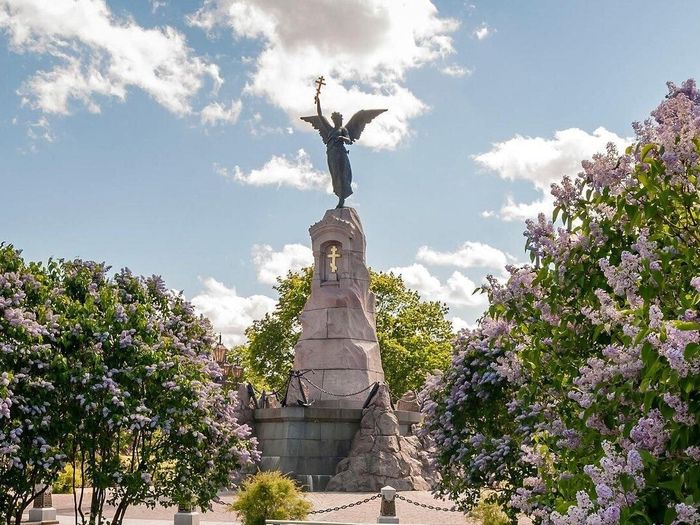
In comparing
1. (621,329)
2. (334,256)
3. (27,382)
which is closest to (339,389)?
(334,256)

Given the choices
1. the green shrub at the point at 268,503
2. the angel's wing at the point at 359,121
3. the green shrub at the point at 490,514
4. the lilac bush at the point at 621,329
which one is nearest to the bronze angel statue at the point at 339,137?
the angel's wing at the point at 359,121

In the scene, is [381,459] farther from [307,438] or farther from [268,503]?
[268,503]

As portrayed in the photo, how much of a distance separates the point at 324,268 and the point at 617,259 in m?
26.2

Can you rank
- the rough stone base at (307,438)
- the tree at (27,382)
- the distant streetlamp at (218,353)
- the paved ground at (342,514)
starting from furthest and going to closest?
the rough stone base at (307,438) < the paved ground at (342,514) < the distant streetlamp at (218,353) < the tree at (27,382)

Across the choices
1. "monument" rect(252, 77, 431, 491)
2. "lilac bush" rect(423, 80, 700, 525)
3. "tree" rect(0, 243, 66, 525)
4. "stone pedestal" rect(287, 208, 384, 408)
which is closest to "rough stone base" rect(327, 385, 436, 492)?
"monument" rect(252, 77, 431, 491)

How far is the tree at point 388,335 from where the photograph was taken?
52.0 metres

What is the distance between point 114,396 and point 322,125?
23.7 m

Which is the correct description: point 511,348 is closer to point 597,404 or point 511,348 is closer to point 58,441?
point 597,404

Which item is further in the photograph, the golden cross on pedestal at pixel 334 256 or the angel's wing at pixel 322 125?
the angel's wing at pixel 322 125

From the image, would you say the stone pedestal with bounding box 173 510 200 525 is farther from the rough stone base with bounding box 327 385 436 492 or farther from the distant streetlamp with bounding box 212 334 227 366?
the rough stone base with bounding box 327 385 436 492

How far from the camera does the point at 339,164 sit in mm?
33188

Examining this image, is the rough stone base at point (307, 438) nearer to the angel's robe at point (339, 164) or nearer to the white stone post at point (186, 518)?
the white stone post at point (186, 518)

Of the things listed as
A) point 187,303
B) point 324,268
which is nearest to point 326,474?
point 324,268

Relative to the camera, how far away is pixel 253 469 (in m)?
25.5
